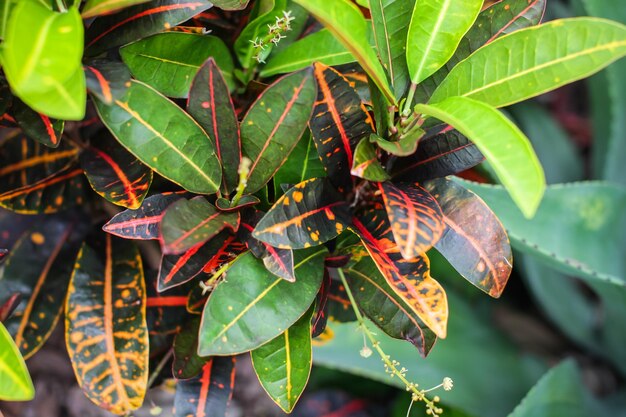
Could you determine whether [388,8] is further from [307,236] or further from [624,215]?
[624,215]

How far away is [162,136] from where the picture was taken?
555 mm

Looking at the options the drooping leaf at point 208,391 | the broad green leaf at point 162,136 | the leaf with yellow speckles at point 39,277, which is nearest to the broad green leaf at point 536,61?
the broad green leaf at point 162,136

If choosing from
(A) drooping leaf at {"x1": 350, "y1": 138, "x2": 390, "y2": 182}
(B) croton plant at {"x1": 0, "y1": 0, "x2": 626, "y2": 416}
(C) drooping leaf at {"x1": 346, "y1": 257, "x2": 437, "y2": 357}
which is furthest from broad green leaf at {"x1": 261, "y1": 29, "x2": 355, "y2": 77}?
(C) drooping leaf at {"x1": 346, "y1": 257, "x2": 437, "y2": 357}

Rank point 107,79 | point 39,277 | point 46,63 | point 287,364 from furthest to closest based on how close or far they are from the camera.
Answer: point 39,277 → point 287,364 → point 107,79 → point 46,63

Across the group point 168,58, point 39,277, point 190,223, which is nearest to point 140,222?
point 190,223

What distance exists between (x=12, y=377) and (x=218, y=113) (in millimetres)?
282

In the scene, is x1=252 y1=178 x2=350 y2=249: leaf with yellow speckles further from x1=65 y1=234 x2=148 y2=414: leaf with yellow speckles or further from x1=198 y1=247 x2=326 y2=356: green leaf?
x1=65 y1=234 x2=148 y2=414: leaf with yellow speckles

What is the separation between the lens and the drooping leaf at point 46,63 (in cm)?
41

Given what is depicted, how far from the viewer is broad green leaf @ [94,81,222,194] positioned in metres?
0.54

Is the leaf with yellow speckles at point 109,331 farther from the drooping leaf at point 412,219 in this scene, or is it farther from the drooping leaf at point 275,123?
the drooping leaf at point 412,219

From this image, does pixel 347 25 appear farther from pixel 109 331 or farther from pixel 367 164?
pixel 109 331

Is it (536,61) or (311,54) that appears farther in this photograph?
(311,54)

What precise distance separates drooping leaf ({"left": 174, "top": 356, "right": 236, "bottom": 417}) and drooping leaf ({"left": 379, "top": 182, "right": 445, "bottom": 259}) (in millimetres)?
323

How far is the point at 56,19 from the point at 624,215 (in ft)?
3.01
